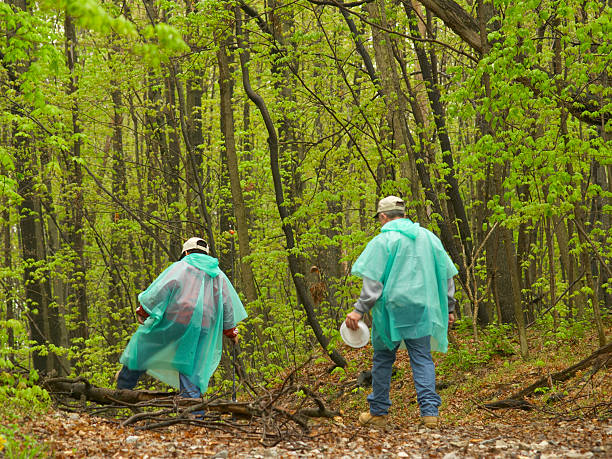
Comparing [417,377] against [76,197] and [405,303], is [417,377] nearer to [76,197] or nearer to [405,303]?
[405,303]

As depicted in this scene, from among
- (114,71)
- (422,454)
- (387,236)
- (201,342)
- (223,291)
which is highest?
(114,71)

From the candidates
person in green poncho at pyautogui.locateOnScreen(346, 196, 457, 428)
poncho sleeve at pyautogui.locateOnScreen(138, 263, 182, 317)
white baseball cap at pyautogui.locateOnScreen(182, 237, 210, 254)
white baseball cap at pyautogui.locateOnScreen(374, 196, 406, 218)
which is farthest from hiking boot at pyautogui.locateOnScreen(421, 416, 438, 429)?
white baseball cap at pyautogui.locateOnScreen(182, 237, 210, 254)

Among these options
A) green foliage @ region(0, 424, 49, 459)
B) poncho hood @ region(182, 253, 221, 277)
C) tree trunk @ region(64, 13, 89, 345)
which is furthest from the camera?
tree trunk @ region(64, 13, 89, 345)

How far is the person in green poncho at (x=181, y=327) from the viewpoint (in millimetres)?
5906

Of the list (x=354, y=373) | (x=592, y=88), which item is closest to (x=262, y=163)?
(x=354, y=373)

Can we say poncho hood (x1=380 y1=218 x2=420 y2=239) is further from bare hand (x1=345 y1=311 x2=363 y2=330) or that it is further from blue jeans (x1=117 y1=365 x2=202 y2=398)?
blue jeans (x1=117 y1=365 x2=202 y2=398)

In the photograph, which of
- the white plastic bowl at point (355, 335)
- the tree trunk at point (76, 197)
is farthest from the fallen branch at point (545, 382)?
the tree trunk at point (76, 197)

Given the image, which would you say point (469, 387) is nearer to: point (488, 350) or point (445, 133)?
point (488, 350)

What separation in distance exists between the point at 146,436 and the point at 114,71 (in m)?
7.96

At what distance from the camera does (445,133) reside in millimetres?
9828

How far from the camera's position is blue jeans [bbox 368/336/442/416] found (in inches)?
198

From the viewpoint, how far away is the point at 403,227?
530 cm

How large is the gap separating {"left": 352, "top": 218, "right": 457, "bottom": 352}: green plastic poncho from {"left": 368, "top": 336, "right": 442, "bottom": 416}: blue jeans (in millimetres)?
100

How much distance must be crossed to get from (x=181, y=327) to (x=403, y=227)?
2.37m
